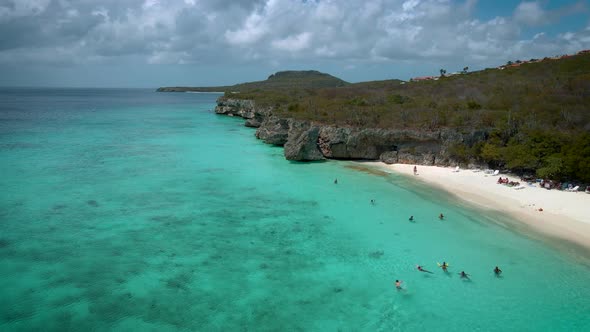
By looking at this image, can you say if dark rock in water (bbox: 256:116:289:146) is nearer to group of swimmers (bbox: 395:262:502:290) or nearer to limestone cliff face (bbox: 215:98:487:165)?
limestone cliff face (bbox: 215:98:487:165)

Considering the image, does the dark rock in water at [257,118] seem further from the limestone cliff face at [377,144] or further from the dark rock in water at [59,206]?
the dark rock in water at [59,206]

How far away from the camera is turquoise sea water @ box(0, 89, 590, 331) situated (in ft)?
41.0

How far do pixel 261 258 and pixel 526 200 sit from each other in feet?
55.3

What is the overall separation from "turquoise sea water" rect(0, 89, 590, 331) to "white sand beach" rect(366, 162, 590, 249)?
167 cm

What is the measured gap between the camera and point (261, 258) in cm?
1627

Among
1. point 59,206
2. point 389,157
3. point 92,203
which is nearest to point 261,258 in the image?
point 92,203

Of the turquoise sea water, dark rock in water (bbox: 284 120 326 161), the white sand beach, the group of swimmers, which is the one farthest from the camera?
dark rock in water (bbox: 284 120 326 161)

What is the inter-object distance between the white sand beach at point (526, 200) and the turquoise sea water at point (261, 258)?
65.9 inches

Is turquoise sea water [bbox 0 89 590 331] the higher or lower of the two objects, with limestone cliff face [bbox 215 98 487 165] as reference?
lower

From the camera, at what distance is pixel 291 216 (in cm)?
2114

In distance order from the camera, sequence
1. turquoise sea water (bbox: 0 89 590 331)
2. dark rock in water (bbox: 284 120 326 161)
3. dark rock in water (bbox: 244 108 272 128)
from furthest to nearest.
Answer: dark rock in water (bbox: 244 108 272 128) < dark rock in water (bbox: 284 120 326 161) < turquoise sea water (bbox: 0 89 590 331)

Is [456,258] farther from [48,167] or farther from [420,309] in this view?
[48,167]

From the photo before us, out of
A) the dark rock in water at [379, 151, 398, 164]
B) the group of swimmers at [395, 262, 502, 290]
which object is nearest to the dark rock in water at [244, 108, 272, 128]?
the dark rock in water at [379, 151, 398, 164]

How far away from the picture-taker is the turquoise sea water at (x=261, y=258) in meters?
12.5
